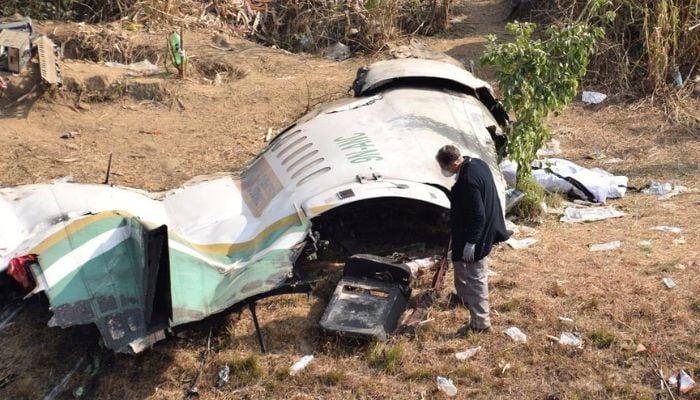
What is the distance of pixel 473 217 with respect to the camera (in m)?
5.18

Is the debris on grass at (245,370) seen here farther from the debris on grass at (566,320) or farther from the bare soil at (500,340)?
the debris on grass at (566,320)

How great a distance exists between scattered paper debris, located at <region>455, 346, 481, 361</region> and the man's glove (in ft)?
2.32

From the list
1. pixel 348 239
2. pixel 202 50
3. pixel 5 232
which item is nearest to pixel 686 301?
pixel 348 239

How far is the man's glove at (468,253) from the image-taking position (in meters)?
5.24

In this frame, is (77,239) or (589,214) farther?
(589,214)

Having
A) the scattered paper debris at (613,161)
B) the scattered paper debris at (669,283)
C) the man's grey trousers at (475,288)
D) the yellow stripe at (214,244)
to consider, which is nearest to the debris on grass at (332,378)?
the man's grey trousers at (475,288)

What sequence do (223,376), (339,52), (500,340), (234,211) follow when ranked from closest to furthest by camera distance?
1. (223,376)
2. (500,340)
3. (234,211)
4. (339,52)

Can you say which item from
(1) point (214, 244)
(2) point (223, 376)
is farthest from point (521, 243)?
(2) point (223, 376)

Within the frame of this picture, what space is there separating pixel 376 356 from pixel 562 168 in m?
3.88

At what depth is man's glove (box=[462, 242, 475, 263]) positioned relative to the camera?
17.2ft

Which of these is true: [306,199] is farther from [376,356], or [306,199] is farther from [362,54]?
[362,54]

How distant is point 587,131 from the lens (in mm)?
10125

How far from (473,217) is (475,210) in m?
0.06

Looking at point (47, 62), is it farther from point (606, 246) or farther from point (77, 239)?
point (606, 246)
